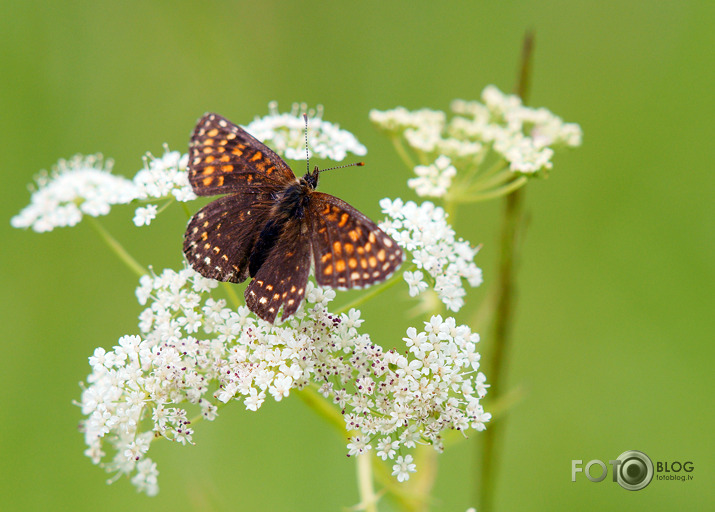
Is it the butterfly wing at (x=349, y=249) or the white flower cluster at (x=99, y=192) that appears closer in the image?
the butterfly wing at (x=349, y=249)

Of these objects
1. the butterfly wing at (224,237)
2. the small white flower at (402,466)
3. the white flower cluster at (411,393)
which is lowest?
the small white flower at (402,466)

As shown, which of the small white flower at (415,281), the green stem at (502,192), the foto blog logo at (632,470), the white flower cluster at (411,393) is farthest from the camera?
the green stem at (502,192)

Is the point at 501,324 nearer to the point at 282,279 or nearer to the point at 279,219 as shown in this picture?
the point at 282,279

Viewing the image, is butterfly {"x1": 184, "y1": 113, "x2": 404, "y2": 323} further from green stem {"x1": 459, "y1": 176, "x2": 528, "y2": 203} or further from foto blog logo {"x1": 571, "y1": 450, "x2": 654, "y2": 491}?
foto blog logo {"x1": 571, "y1": 450, "x2": 654, "y2": 491}

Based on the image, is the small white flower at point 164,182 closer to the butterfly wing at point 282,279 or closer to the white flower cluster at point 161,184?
the white flower cluster at point 161,184

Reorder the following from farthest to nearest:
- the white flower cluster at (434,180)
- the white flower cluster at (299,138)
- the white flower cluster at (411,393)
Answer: the white flower cluster at (299,138)
the white flower cluster at (434,180)
the white flower cluster at (411,393)

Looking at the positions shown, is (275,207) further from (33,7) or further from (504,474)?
(33,7)

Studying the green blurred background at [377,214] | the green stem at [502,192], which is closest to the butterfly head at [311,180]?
the green stem at [502,192]
